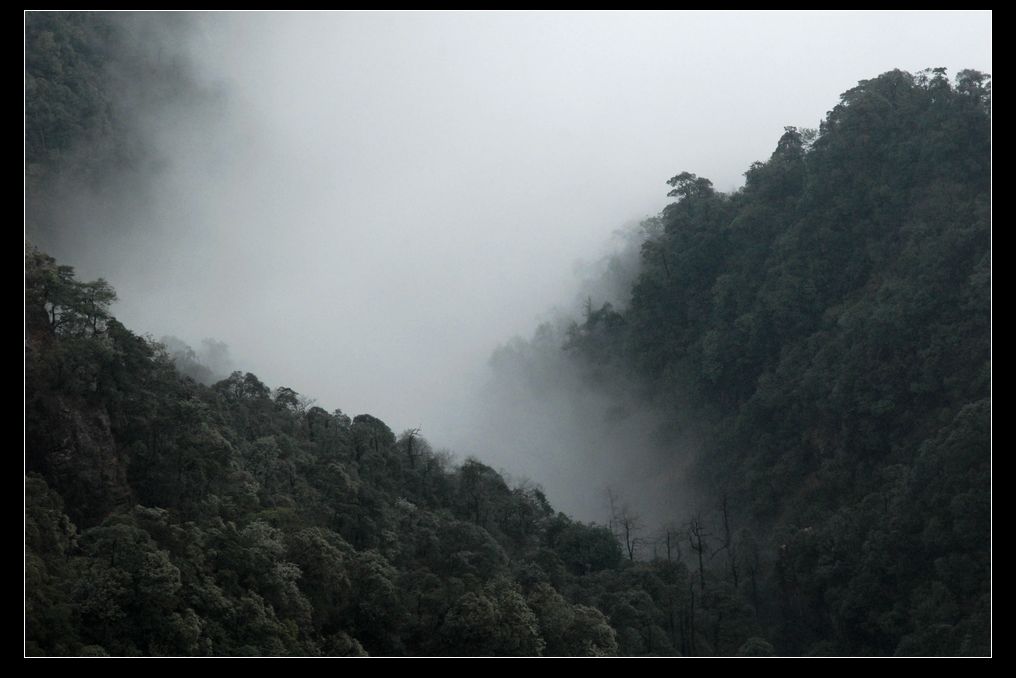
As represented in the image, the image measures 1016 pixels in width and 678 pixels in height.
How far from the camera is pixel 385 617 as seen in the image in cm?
2506

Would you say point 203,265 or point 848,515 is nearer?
point 848,515

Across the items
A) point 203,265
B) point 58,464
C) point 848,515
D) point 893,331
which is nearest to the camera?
point 58,464

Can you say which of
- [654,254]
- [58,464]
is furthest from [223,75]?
[58,464]

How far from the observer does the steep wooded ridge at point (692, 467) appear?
2348 centimetres

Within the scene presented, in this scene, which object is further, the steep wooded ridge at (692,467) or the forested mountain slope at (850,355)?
the forested mountain slope at (850,355)

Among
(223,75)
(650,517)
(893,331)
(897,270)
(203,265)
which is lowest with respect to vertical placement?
(650,517)

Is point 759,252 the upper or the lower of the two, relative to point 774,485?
upper

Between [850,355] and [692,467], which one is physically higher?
[850,355]

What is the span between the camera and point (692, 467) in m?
44.6

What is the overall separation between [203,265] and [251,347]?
8211mm

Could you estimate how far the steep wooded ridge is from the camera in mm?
23484

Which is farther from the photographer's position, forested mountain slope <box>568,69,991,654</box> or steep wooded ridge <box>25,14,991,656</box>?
forested mountain slope <box>568,69,991,654</box>

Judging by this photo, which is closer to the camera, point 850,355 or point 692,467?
point 850,355

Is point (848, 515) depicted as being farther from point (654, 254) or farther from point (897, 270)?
point (654, 254)
